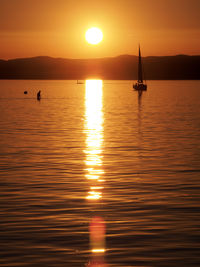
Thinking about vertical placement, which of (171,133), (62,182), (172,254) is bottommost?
(172,254)

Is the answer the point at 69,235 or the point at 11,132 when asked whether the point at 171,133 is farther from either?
the point at 69,235

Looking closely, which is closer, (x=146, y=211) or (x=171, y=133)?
(x=146, y=211)

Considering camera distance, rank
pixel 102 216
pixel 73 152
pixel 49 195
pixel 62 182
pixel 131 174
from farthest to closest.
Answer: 1. pixel 73 152
2. pixel 131 174
3. pixel 62 182
4. pixel 49 195
5. pixel 102 216

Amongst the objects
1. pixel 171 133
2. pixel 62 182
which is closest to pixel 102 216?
pixel 62 182

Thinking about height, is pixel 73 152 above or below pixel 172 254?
above

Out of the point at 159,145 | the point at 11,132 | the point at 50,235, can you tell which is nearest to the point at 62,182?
the point at 50,235

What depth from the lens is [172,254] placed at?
1365cm

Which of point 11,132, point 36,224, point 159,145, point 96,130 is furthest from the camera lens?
point 96,130

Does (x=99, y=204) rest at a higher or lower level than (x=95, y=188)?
lower

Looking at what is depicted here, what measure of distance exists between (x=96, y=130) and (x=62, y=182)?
26.7 metres

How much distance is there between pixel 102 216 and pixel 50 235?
8.59 ft

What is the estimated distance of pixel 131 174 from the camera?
25.1 m

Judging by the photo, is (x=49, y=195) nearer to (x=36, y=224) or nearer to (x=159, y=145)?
(x=36, y=224)

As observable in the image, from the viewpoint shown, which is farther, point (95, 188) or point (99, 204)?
point (95, 188)
